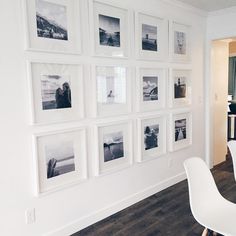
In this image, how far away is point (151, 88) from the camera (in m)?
3.39

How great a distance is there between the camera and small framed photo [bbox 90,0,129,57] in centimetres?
268

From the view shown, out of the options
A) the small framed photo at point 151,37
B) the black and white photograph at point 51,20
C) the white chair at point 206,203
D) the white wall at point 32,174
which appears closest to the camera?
the white chair at point 206,203

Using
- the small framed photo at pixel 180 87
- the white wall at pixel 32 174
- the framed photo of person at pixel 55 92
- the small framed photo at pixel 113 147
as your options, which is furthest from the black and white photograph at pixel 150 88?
the framed photo of person at pixel 55 92

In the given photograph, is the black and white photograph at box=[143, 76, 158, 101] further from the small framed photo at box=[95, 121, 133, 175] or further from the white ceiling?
the white ceiling

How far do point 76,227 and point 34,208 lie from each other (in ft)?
1.76

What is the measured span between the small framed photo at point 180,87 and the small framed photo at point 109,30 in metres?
0.98

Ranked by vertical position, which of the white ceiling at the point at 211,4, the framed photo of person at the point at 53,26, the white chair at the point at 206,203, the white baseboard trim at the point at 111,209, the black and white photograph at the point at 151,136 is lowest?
the white baseboard trim at the point at 111,209

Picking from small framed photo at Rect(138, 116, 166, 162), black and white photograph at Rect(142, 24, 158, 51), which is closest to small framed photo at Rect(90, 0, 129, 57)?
black and white photograph at Rect(142, 24, 158, 51)

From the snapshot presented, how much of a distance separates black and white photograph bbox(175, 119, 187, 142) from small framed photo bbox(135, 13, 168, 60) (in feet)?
3.26

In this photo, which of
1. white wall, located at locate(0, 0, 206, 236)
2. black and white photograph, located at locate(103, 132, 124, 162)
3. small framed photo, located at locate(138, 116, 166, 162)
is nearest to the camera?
white wall, located at locate(0, 0, 206, 236)

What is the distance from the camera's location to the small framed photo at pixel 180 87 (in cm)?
369

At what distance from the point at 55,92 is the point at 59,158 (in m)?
0.61

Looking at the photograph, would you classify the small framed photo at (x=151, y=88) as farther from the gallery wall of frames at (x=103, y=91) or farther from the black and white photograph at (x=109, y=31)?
the black and white photograph at (x=109, y=31)

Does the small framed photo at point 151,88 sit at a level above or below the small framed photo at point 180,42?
below
